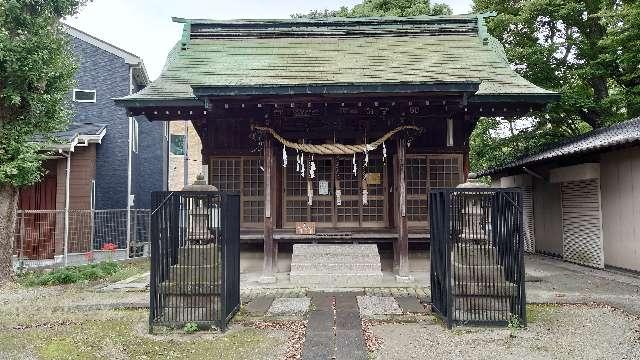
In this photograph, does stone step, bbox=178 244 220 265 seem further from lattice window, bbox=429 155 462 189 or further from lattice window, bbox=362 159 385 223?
lattice window, bbox=429 155 462 189

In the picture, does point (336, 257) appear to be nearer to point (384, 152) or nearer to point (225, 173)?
point (384, 152)

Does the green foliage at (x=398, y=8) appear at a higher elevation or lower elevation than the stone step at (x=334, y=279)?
Result: higher

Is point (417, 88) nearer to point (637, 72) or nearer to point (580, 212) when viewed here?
point (580, 212)

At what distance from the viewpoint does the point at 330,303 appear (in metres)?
8.09

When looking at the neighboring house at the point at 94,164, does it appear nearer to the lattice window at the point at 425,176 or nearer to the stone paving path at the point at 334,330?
the stone paving path at the point at 334,330

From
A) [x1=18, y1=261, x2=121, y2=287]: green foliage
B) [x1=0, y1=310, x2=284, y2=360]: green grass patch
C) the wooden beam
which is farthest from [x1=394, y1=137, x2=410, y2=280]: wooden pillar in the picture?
[x1=18, y1=261, x2=121, y2=287]: green foliage

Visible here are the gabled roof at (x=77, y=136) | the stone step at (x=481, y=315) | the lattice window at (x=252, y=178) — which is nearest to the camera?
the stone step at (x=481, y=315)

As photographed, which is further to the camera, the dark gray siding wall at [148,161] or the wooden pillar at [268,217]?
the dark gray siding wall at [148,161]

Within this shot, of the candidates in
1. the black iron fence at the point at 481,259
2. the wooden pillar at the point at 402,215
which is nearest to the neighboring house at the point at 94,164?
the wooden pillar at the point at 402,215

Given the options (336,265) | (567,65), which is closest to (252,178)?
(336,265)

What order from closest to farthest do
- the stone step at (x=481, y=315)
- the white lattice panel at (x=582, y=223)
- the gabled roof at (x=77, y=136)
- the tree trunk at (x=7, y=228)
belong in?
the stone step at (x=481, y=315), the tree trunk at (x=7, y=228), the white lattice panel at (x=582, y=223), the gabled roof at (x=77, y=136)

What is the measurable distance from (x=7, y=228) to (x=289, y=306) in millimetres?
7555

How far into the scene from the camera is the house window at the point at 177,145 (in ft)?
81.9

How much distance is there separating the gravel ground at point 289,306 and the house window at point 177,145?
60.6 feet
